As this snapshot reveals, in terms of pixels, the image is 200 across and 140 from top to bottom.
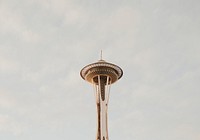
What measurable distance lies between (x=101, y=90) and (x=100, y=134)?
1256 centimetres

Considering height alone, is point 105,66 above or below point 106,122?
above

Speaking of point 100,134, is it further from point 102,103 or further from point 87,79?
point 87,79

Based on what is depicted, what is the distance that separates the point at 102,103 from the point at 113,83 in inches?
360

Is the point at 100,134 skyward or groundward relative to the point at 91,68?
groundward

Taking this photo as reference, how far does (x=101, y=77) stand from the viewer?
103188 millimetres

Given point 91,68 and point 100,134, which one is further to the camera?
point 91,68

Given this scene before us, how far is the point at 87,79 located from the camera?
343 feet

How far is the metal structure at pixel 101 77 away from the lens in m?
96.8

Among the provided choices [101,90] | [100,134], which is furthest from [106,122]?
[101,90]

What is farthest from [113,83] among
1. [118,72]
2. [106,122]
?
[106,122]

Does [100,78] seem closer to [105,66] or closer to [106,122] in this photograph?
[105,66]

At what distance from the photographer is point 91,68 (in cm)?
10169

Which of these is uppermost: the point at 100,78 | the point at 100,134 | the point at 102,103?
the point at 100,78

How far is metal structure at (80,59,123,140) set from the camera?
96750 mm
